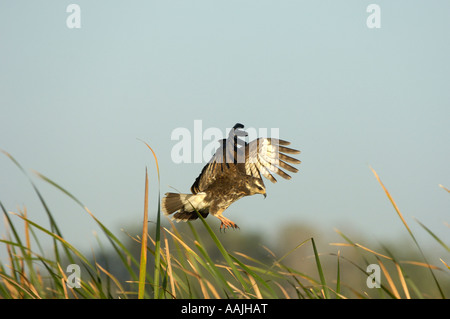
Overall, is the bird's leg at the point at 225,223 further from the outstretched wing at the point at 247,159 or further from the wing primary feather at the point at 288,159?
the wing primary feather at the point at 288,159

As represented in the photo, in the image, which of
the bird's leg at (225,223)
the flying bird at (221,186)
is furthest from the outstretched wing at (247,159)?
the bird's leg at (225,223)

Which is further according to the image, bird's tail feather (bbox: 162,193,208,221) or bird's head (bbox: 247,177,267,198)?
bird's tail feather (bbox: 162,193,208,221)

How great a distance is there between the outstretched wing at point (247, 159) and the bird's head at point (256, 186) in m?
0.22

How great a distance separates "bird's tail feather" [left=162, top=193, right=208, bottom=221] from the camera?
438cm

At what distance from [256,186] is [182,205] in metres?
0.85

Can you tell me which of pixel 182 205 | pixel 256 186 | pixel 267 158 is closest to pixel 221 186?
pixel 256 186

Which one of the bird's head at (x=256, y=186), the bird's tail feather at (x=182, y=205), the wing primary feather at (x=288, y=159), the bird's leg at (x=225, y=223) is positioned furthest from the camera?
the wing primary feather at (x=288, y=159)

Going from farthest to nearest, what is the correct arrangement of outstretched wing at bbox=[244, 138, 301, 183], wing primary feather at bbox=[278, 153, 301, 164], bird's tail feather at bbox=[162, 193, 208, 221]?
wing primary feather at bbox=[278, 153, 301, 164] < outstretched wing at bbox=[244, 138, 301, 183] < bird's tail feather at bbox=[162, 193, 208, 221]

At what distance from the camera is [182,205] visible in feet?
15.0

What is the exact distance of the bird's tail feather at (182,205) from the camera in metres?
4.38

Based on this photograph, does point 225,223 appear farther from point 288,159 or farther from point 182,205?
point 288,159

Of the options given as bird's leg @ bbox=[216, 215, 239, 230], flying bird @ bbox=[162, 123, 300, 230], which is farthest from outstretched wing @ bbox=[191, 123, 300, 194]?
bird's leg @ bbox=[216, 215, 239, 230]

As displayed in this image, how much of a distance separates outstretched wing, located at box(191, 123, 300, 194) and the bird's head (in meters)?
0.22

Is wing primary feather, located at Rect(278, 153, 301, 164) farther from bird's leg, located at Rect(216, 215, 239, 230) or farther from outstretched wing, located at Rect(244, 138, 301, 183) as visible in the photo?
bird's leg, located at Rect(216, 215, 239, 230)
